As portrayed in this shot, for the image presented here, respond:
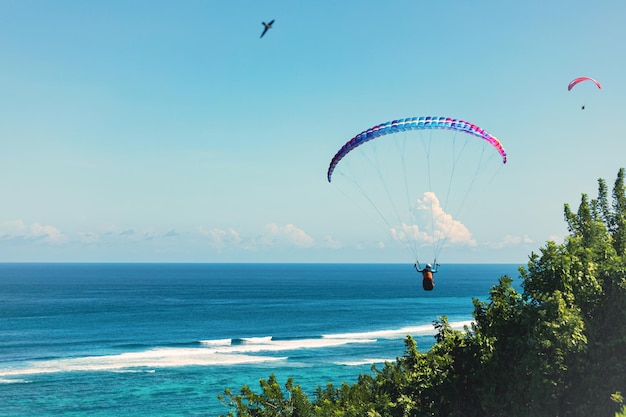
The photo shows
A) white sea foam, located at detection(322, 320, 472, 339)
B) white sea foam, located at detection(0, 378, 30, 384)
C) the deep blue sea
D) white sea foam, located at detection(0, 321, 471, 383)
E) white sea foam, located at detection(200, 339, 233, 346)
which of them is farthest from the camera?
white sea foam, located at detection(322, 320, 472, 339)

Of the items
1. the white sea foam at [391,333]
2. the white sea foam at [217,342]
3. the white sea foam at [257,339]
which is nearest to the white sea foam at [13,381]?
the white sea foam at [217,342]

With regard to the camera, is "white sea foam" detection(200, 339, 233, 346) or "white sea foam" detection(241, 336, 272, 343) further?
"white sea foam" detection(241, 336, 272, 343)

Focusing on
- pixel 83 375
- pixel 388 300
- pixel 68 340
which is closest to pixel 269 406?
pixel 83 375

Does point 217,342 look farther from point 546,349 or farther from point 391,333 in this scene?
point 546,349

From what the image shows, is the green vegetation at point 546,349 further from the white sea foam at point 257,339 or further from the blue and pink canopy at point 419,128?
the white sea foam at point 257,339

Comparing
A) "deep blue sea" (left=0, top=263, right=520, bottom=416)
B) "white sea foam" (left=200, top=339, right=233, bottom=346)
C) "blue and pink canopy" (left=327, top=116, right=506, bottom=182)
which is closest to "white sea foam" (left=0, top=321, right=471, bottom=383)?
"white sea foam" (left=200, top=339, right=233, bottom=346)

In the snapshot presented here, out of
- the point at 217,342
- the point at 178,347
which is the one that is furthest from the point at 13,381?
the point at 217,342

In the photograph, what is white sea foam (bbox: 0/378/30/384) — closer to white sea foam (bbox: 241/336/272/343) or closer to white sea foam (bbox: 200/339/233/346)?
white sea foam (bbox: 200/339/233/346)

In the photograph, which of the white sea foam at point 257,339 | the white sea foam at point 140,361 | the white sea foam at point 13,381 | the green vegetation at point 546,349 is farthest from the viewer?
the white sea foam at point 257,339
